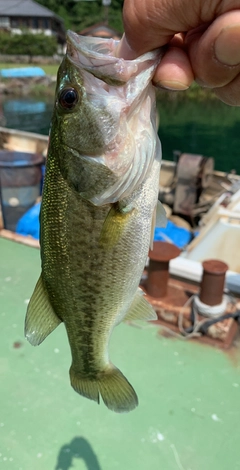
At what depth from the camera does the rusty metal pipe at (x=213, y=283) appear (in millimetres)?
3324

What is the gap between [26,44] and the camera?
164ft

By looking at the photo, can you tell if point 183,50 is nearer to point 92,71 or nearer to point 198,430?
point 92,71

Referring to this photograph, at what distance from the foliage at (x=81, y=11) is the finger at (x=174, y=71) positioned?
63.6 metres

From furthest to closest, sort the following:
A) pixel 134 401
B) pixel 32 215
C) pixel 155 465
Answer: pixel 32 215 → pixel 155 465 → pixel 134 401

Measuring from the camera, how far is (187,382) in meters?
2.93

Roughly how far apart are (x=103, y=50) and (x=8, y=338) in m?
2.58

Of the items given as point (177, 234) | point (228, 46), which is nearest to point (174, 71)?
point (228, 46)

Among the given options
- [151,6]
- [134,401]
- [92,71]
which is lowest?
[134,401]

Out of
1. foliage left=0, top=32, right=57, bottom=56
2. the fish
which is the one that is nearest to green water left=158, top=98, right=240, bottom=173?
the fish

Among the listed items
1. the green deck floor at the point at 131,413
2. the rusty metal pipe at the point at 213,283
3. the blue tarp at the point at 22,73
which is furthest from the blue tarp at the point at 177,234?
the blue tarp at the point at 22,73

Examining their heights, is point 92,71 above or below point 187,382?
above

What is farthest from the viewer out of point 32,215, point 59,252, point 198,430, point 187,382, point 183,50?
point 32,215

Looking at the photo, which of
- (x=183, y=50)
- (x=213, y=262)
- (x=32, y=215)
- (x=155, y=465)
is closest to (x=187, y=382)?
(x=155, y=465)

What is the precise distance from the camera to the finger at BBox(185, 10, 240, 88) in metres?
1.04
